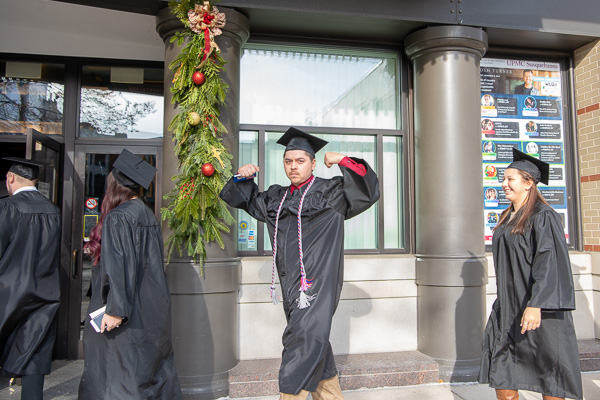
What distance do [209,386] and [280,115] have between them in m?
3.06

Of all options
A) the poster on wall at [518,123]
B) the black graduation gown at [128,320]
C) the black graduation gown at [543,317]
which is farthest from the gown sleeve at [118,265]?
the poster on wall at [518,123]

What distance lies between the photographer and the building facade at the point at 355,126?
5137mm

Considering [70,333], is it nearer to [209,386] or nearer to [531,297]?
[209,386]

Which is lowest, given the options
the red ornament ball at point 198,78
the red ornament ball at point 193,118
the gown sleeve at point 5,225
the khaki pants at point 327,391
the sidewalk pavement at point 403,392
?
the sidewalk pavement at point 403,392

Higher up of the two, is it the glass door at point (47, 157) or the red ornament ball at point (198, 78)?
the red ornament ball at point (198, 78)

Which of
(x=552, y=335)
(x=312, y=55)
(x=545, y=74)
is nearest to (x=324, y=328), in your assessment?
(x=552, y=335)

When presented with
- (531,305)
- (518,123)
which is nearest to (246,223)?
(531,305)

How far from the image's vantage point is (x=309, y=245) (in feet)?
11.3

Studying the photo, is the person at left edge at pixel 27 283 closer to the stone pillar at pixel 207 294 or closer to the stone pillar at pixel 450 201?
the stone pillar at pixel 207 294

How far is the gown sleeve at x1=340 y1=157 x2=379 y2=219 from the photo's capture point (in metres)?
3.36

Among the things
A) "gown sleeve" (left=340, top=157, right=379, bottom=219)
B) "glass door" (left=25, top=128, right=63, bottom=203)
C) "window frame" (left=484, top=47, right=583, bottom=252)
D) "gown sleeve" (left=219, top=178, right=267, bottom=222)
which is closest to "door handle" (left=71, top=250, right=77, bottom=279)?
"glass door" (left=25, top=128, right=63, bottom=203)

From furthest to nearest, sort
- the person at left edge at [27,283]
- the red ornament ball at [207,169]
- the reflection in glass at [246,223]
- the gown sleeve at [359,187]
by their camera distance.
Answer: the reflection in glass at [246,223]
the red ornament ball at [207,169]
the person at left edge at [27,283]
the gown sleeve at [359,187]

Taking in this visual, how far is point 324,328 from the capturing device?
10.8 feet

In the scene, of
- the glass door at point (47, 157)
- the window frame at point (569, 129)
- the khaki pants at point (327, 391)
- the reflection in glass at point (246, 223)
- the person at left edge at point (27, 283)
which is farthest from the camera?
the window frame at point (569, 129)
